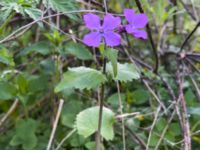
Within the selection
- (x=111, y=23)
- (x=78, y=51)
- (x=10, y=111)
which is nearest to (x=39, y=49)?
(x=78, y=51)

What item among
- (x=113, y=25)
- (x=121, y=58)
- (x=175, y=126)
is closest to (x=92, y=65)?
(x=121, y=58)

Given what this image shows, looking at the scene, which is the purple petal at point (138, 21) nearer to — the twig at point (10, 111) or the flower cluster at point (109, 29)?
the flower cluster at point (109, 29)

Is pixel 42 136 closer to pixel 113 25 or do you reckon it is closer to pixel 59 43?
pixel 59 43

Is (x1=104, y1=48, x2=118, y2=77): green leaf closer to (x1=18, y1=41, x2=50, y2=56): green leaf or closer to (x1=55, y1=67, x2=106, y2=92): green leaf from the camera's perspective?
(x1=55, y1=67, x2=106, y2=92): green leaf

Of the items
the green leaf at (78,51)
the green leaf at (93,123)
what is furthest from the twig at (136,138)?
the green leaf at (78,51)

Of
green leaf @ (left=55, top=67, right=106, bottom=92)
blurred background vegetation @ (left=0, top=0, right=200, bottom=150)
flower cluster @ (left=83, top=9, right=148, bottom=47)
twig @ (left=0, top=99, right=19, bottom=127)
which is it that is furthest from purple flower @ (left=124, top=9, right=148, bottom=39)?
twig @ (left=0, top=99, right=19, bottom=127)

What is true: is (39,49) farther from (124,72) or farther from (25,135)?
(124,72)
